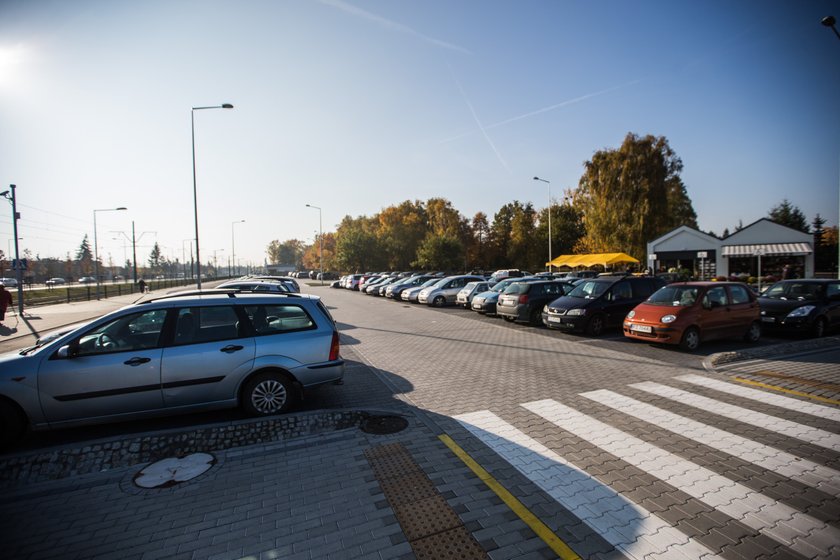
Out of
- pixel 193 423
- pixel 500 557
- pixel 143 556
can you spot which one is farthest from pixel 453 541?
pixel 193 423

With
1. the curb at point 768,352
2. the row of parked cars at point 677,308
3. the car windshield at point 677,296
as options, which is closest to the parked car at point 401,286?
the row of parked cars at point 677,308

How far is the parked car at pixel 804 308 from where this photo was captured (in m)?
10.7

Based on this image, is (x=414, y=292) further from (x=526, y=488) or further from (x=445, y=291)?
(x=526, y=488)

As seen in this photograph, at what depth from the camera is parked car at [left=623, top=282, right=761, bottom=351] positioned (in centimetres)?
942

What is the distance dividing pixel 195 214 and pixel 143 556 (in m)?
21.5

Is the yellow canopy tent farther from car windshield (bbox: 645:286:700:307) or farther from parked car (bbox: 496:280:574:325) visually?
car windshield (bbox: 645:286:700:307)

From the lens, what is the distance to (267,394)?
564 cm

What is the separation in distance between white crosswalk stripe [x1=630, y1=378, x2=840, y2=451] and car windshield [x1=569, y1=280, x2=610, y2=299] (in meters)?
5.82

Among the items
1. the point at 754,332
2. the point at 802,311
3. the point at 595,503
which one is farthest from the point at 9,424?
the point at 802,311

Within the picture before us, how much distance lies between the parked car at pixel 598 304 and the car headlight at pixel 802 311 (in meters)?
3.25

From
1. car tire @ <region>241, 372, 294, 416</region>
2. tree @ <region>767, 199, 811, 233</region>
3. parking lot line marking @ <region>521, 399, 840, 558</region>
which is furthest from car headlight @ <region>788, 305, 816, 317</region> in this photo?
tree @ <region>767, 199, 811, 233</region>

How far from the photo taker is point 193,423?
5.57 metres

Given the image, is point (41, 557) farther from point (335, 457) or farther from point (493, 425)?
point (493, 425)

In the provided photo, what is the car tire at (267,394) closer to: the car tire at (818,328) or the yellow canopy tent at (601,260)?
the car tire at (818,328)
